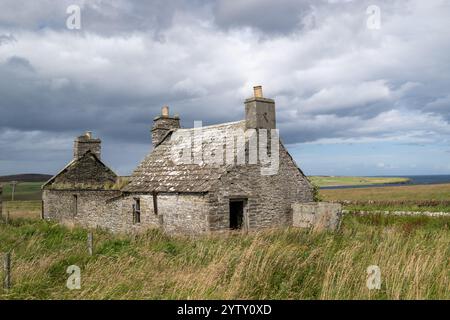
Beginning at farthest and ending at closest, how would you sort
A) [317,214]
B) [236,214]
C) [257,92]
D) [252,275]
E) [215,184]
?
1. [257,92]
2. [236,214]
3. [317,214]
4. [215,184]
5. [252,275]

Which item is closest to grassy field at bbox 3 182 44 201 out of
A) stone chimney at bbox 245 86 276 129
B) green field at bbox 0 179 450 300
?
stone chimney at bbox 245 86 276 129

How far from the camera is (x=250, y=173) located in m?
17.6

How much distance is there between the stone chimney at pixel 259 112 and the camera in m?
18.2

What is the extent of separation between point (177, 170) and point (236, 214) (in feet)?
11.5

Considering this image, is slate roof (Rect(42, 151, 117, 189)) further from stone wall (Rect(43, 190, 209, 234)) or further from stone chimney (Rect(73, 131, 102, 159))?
stone wall (Rect(43, 190, 209, 234))

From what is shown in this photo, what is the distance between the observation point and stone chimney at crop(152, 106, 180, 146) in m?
23.7

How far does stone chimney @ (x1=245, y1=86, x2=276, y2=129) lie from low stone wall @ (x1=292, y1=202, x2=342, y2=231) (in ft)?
13.0

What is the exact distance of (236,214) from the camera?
18.2m

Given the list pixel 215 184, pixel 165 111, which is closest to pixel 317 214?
pixel 215 184

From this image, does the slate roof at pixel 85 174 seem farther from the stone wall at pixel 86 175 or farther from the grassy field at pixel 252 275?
the grassy field at pixel 252 275

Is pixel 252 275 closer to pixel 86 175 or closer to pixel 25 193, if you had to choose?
pixel 86 175
